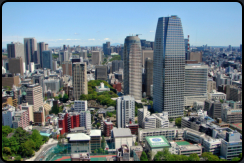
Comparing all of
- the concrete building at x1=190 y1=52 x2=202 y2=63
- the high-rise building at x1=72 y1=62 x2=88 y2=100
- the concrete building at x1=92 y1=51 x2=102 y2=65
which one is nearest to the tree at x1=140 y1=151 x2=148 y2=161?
the high-rise building at x1=72 y1=62 x2=88 y2=100

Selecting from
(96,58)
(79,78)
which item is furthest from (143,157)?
(96,58)

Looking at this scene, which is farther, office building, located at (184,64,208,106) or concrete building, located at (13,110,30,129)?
office building, located at (184,64,208,106)

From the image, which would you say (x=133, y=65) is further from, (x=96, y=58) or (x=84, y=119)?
(x=96, y=58)

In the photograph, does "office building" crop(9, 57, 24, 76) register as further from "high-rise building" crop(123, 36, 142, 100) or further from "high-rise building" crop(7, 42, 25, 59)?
"high-rise building" crop(123, 36, 142, 100)

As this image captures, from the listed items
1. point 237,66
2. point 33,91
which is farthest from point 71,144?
point 237,66

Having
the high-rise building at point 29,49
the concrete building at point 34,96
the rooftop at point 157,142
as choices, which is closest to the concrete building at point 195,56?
the concrete building at point 34,96

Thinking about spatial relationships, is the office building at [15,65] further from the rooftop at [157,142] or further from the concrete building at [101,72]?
the rooftop at [157,142]
